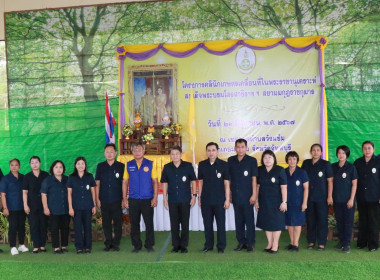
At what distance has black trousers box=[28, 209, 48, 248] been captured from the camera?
4.21 meters

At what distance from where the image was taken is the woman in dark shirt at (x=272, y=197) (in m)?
3.88

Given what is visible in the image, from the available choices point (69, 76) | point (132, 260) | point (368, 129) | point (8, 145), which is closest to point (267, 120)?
point (368, 129)

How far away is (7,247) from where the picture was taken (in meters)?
4.53

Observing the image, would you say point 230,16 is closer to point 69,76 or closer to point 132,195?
point 69,76

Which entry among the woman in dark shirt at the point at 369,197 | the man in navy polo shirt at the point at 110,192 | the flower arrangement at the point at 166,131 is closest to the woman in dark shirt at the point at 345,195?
the woman in dark shirt at the point at 369,197

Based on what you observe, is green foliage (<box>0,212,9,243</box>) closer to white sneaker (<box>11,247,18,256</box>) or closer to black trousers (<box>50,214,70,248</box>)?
white sneaker (<box>11,247,18,256</box>)

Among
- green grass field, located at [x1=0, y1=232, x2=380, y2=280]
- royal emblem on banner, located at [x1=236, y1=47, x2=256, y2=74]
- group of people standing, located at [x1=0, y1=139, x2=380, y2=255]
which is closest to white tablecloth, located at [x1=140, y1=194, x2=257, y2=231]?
green grass field, located at [x1=0, y1=232, x2=380, y2=280]

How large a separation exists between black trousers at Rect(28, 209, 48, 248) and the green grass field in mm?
149

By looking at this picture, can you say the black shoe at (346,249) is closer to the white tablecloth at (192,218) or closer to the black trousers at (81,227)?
the white tablecloth at (192,218)

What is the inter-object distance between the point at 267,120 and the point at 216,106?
2.82ft

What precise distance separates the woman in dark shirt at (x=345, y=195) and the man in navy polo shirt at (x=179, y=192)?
1506 millimetres

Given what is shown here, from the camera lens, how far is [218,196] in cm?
400

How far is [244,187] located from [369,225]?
135 cm

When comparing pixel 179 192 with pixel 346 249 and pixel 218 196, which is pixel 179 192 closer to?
pixel 218 196
